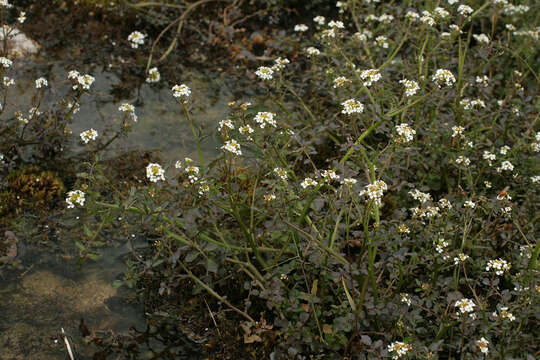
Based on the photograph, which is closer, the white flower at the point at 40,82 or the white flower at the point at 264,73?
the white flower at the point at 264,73

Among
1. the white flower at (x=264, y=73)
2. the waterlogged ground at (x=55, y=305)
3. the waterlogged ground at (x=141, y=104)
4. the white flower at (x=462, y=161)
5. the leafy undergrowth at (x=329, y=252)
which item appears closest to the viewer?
the leafy undergrowth at (x=329, y=252)

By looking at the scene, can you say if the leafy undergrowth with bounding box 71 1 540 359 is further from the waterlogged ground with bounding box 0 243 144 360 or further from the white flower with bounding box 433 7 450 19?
the waterlogged ground with bounding box 0 243 144 360

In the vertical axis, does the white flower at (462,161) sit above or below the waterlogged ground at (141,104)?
below

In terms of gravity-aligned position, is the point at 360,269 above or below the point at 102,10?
below

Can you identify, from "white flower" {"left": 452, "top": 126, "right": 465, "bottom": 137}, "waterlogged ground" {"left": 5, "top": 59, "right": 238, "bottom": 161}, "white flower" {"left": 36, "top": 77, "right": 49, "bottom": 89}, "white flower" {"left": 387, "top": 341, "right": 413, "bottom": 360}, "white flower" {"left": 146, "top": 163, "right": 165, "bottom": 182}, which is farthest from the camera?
"waterlogged ground" {"left": 5, "top": 59, "right": 238, "bottom": 161}

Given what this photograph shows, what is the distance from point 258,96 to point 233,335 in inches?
95.6

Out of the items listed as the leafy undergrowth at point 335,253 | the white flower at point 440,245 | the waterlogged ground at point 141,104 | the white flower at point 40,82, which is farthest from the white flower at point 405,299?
the white flower at point 40,82

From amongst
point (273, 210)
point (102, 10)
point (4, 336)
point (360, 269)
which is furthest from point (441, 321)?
point (102, 10)

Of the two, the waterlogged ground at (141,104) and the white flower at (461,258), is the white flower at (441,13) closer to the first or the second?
the white flower at (461,258)

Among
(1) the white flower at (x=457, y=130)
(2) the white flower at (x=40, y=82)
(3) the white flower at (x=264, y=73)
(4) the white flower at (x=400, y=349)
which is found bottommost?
(4) the white flower at (x=400, y=349)

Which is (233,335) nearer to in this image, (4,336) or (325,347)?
(325,347)

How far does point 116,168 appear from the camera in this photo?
3676 mm

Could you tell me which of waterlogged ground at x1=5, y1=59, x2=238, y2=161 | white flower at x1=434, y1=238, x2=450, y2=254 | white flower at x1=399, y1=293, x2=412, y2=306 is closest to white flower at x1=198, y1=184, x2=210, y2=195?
white flower at x1=399, y1=293, x2=412, y2=306

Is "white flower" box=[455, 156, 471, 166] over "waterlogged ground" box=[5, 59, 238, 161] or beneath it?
beneath
